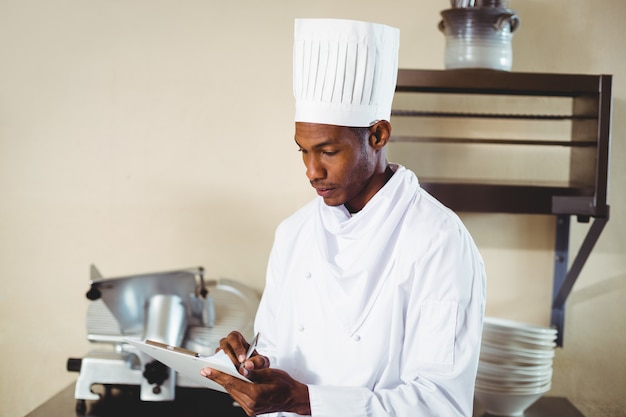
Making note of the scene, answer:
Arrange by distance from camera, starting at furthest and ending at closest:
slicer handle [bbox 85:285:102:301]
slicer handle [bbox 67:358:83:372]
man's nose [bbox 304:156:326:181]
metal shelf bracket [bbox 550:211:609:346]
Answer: metal shelf bracket [bbox 550:211:609:346] → slicer handle [bbox 67:358:83:372] → slicer handle [bbox 85:285:102:301] → man's nose [bbox 304:156:326:181]

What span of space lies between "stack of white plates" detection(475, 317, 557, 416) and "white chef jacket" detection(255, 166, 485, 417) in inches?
26.6

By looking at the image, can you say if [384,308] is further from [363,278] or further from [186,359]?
[186,359]

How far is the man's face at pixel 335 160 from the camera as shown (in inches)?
62.2

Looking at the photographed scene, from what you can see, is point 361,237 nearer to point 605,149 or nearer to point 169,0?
point 605,149

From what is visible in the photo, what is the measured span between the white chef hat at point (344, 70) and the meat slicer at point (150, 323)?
2.80ft

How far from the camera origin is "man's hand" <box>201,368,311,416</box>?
57.6 inches

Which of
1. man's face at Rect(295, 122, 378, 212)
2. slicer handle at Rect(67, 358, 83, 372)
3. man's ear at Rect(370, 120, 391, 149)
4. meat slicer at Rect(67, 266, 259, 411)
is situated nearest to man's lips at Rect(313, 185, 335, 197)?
man's face at Rect(295, 122, 378, 212)

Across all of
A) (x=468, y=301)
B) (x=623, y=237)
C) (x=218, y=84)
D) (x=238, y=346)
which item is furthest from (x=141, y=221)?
(x=623, y=237)

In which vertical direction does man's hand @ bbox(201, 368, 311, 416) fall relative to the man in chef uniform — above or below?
below

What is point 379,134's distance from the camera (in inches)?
65.1

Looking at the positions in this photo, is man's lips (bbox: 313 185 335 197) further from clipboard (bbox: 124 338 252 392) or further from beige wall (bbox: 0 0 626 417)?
beige wall (bbox: 0 0 626 417)

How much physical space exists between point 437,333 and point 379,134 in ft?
1.45

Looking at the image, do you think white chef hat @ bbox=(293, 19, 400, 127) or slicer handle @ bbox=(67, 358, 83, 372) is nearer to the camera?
white chef hat @ bbox=(293, 19, 400, 127)

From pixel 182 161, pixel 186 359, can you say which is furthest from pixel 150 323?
pixel 186 359
